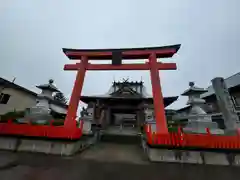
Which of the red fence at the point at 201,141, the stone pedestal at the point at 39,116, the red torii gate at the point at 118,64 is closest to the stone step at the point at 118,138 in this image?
the stone pedestal at the point at 39,116

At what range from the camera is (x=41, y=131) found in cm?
588

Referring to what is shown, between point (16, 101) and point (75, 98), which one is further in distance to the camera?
point (16, 101)

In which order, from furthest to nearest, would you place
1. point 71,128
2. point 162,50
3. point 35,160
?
point 162,50 → point 71,128 → point 35,160

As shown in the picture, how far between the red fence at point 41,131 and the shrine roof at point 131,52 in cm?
444

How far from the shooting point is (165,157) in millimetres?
5082

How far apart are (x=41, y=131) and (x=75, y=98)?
2.14m

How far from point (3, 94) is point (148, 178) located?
1821 centimetres

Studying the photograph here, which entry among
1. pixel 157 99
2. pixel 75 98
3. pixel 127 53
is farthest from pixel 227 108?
pixel 75 98

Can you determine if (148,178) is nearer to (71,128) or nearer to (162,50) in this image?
(71,128)

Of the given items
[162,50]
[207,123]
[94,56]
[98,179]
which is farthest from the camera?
[94,56]

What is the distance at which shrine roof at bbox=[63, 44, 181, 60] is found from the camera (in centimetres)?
737

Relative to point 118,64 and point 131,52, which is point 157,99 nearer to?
point 118,64

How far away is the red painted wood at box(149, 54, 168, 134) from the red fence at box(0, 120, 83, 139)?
12.9ft

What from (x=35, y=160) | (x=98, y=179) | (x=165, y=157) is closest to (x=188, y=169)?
(x=165, y=157)
